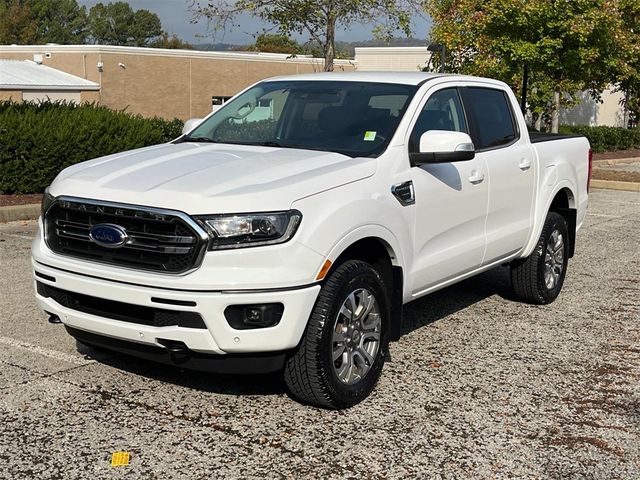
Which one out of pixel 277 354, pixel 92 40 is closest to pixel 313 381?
pixel 277 354

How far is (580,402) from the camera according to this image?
5160 mm

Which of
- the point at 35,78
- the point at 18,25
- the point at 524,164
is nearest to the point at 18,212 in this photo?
the point at 524,164

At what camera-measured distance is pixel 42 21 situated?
110 metres

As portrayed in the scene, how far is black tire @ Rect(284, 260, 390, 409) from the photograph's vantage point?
457 centimetres

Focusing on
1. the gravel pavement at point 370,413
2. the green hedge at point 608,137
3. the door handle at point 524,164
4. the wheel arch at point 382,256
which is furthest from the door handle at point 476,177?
the green hedge at point 608,137

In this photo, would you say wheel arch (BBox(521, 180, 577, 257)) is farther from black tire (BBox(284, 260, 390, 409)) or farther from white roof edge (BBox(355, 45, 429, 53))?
white roof edge (BBox(355, 45, 429, 53))

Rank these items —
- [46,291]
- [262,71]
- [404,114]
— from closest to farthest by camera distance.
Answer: [46,291]
[404,114]
[262,71]

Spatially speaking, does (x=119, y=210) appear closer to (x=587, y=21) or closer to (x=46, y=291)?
(x=46, y=291)

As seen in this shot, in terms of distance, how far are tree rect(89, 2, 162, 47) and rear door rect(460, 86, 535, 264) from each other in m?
123

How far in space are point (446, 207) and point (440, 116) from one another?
0.71 metres

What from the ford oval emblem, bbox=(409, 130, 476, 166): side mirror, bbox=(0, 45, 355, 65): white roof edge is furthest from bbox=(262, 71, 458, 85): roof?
bbox=(0, 45, 355, 65): white roof edge

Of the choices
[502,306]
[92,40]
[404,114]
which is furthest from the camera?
[92,40]

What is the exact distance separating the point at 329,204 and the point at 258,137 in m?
1.40

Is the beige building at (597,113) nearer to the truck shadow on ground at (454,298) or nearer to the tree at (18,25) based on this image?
the truck shadow on ground at (454,298)
